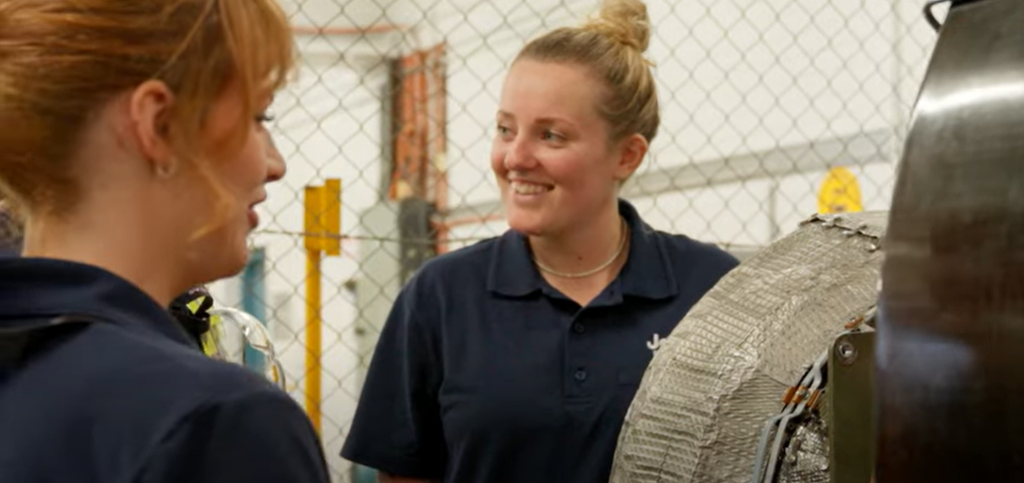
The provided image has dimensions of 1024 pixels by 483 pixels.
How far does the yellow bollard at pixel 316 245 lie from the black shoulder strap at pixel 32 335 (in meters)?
2.05

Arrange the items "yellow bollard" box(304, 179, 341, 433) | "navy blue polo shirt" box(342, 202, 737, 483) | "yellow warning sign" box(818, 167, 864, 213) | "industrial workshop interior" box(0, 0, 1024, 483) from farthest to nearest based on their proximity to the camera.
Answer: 1. "yellow warning sign" box(818, 167, 864, 213)
2. "yellow bollard" box(304, 179, 341, 433)
3. "navy blue polo shirt" box(342, 202, 737, 483)
4. "industrial workshop interior" box(0, 0, 1024, 483)

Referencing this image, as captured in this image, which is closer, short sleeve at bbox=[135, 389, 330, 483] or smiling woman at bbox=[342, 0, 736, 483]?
short sleeve at bbox=[135, 389, 330, 483]

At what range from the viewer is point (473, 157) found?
470 centimetres

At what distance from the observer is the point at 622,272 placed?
135 centimetres

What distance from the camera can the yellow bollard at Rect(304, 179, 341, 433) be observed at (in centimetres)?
288

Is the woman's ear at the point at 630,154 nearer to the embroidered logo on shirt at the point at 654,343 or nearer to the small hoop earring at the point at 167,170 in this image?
the embroidered logo on shirt at the point at 654,343

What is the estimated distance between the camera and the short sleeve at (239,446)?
574 mm

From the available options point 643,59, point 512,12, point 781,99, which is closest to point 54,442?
point 643,59

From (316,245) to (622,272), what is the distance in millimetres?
1871

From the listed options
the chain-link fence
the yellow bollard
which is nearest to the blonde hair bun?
the chain-link fence

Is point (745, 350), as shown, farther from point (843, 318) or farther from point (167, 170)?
point (167, 170)

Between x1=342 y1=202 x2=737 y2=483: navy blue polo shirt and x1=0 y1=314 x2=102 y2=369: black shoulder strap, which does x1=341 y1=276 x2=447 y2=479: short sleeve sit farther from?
x1=0 y1=314 x2=102 y2=369: black shoulder strap

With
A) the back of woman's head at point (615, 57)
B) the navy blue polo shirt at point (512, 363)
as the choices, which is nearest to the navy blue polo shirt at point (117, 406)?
the navy blue polo shirt at point (512, 363)

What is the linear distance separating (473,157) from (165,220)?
408 cm
